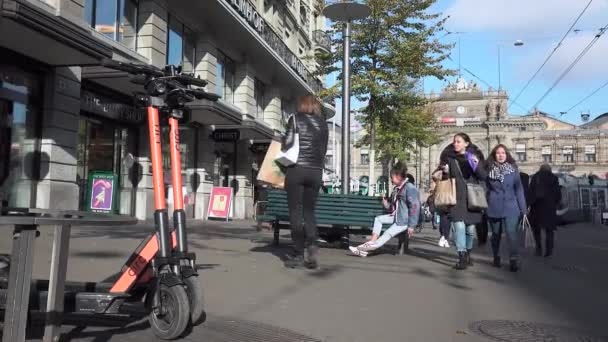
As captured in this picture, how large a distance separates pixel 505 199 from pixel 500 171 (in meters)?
0.43

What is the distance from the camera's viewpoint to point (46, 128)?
40.6ft

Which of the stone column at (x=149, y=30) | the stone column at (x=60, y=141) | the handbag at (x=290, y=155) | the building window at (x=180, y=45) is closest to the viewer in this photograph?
the handbag at (x=290, y=155)

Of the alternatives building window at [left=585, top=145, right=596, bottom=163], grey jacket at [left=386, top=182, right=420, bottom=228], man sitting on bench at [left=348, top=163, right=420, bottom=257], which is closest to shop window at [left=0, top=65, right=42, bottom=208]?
man sitting on bench at [left=348, top=163, right=420, bottom=257]

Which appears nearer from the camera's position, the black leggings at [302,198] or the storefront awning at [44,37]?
the black leggings at [302,198]

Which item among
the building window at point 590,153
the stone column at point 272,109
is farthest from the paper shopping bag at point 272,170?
the building window at point 590,153

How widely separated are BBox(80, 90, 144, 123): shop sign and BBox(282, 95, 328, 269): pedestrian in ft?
27.5

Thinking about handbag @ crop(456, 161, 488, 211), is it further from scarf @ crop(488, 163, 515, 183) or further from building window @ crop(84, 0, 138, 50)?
building window @ crop(84, 0, 138, 50)

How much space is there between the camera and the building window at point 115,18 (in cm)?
1417

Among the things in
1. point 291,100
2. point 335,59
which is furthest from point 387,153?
point 335,59

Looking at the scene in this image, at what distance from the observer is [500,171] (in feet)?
25.9

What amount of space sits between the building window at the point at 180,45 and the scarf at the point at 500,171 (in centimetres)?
1247

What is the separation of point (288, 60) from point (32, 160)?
55.1 feet

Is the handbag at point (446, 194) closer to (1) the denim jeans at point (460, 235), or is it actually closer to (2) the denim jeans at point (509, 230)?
(1) the denim jeans at point (460, 235)

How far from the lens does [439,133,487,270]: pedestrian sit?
750 cm
